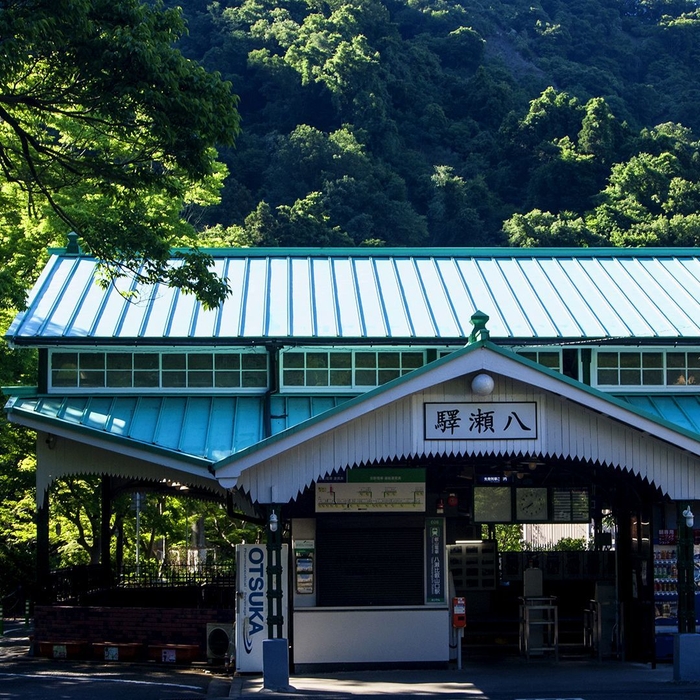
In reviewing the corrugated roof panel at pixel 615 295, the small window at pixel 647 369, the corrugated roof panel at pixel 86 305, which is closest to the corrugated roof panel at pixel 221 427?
the corrugated roof panel at pixel 86 305

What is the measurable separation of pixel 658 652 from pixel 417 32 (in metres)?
98.4

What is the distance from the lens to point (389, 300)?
900 inches

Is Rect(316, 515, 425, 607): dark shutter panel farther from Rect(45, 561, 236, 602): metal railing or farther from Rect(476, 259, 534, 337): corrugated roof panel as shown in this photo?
Rect(476, 259, 534, 337): corrugated roof panel

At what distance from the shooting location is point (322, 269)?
24.7 metres

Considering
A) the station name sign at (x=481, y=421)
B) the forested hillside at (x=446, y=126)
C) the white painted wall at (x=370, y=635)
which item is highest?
the forested hillside at (x=446, y=126)

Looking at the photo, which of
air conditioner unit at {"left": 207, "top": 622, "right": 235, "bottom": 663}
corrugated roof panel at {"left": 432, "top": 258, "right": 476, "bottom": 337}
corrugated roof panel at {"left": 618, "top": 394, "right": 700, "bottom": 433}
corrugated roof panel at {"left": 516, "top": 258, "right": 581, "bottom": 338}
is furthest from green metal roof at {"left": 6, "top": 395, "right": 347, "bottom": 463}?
corrugated roof panel at {"left": 618, "top": 394, "right": 700, "bottom": 433}

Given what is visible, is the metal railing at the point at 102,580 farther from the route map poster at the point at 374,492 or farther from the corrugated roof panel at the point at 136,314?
the corrugated roof panel at the point at 136,314

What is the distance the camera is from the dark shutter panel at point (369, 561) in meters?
19.2

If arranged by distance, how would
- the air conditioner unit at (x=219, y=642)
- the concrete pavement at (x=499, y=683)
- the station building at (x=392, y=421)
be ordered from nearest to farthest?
the concrete pavement at (x=499, y=683), the station building at (x=392, y=421), the air conditioner unit at (x=219, y=642)

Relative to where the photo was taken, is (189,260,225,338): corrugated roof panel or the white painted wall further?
(189,260,225,338): corrugated roof panel

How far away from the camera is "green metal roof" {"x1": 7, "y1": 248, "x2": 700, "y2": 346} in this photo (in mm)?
21266

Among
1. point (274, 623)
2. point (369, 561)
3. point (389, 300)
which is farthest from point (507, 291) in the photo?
point (274, 623)

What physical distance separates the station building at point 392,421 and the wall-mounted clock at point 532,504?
0.04 meters

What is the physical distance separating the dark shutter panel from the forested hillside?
43609 mm
